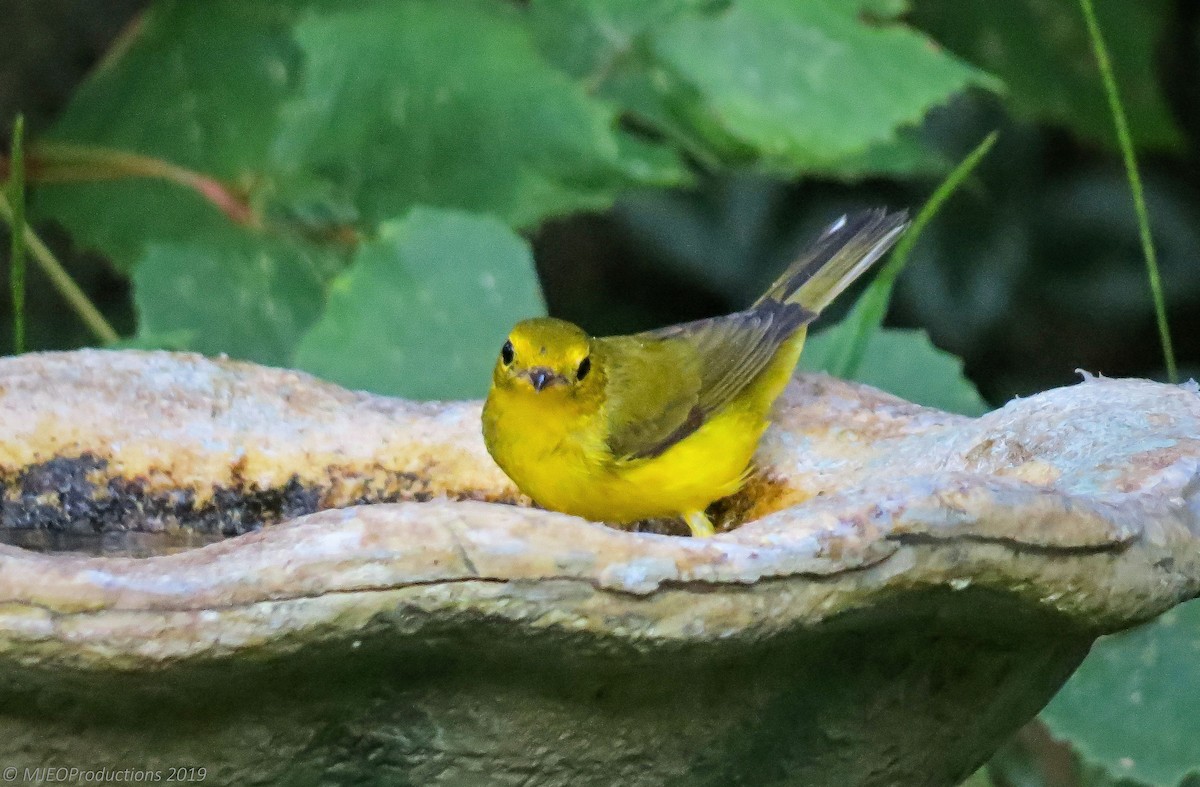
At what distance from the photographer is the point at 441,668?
4.45 ft

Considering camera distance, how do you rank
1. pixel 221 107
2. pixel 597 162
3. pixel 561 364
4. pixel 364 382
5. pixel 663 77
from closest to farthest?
1. pixel 561 364
2. pixel 364 382
3. pixel 597 162
4. pixel 663 77
5. pixel 221 107

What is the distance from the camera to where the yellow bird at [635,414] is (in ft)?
7.79

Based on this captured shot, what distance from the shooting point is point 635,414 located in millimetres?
2553

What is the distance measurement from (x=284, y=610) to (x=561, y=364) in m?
1.28

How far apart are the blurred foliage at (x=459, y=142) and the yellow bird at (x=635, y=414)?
380 millimetres

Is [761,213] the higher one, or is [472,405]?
[472,405]

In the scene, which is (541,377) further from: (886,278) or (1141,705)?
(1141,705)

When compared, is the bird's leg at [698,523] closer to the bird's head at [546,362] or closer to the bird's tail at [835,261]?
the bird's head at [546,362]

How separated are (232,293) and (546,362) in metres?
1.16

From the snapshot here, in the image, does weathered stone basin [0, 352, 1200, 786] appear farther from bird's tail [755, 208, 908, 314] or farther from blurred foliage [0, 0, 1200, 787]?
bird's tail [755, 208, 908, 314]

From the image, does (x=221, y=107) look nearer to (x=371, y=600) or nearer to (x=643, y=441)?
(x=643, y=441)

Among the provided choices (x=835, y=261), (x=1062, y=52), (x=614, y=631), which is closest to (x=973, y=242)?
(x=1062, y=52)

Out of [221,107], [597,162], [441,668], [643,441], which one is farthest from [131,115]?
[441,668]

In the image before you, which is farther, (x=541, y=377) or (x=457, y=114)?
(x=457, y=114)
